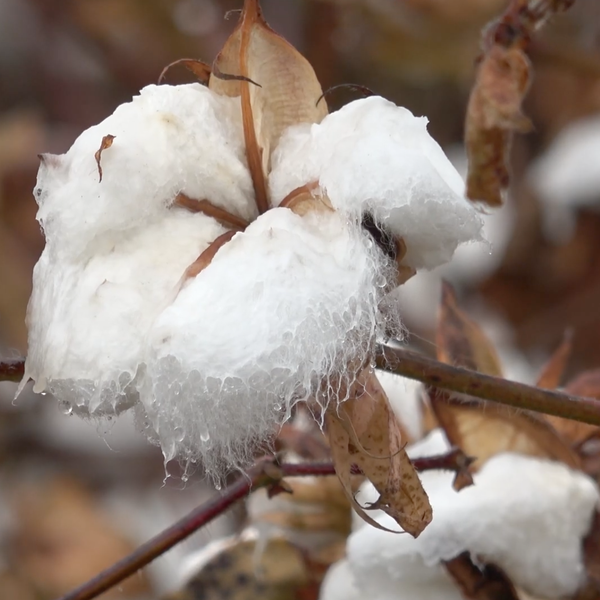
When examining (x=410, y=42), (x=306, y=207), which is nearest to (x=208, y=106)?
(x=306, y=207)

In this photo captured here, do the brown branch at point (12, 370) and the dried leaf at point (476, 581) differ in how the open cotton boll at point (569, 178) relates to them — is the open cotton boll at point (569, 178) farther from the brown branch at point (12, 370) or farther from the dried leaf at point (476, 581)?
the brown branch at point (12, 370)

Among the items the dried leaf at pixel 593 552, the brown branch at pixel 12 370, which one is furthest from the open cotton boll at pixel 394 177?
the dried leaf at pixel 593 552

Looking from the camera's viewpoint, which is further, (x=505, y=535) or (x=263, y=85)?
(x=505, y=535)

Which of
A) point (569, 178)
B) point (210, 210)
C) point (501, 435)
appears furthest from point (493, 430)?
point (569, 178)

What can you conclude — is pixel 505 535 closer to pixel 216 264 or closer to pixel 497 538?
pixel 497 538

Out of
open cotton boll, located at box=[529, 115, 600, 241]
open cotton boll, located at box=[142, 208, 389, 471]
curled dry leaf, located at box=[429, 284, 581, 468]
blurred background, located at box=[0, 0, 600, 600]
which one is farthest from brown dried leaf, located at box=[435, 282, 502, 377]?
open cotton boll, located at box=[529, 115, 600, 241]

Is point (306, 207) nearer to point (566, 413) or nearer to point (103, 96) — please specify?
point (566, 413)
